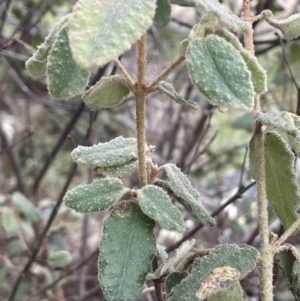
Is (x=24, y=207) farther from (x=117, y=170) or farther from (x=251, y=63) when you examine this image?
(x=251, y=63)

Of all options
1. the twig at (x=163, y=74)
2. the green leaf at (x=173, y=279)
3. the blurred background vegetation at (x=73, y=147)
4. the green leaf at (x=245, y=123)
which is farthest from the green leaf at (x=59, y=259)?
the green leaf at (x=245, y=123)

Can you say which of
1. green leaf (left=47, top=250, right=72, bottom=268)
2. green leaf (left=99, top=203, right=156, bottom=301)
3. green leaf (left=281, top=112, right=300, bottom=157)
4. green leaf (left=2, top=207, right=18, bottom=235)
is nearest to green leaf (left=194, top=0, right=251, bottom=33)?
green leaf (left=281, top=112, right=300, bottom=157)

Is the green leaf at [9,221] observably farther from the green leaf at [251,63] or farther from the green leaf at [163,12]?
the green leaf at [251,63]

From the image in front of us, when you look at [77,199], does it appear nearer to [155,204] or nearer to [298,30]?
[155,204]

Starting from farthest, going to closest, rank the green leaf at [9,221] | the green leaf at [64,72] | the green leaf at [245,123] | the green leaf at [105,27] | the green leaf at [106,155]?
the green leaf at [245,123] → the green leaf at [9,221] → the green leaf at [106,155] → the green leaf at [64,72] → the green leaf at [105,27]

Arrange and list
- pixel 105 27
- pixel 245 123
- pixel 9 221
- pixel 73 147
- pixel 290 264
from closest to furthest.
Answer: pixel 105 27
pixel 290 264
pixel 9 221
pixel 245 123
pixel 73 147

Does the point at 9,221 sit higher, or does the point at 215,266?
the point at 215,266

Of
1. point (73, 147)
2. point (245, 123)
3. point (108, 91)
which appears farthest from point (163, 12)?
point (73, 147)

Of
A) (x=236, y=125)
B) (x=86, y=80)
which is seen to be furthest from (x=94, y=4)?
(x=236, y=125)
